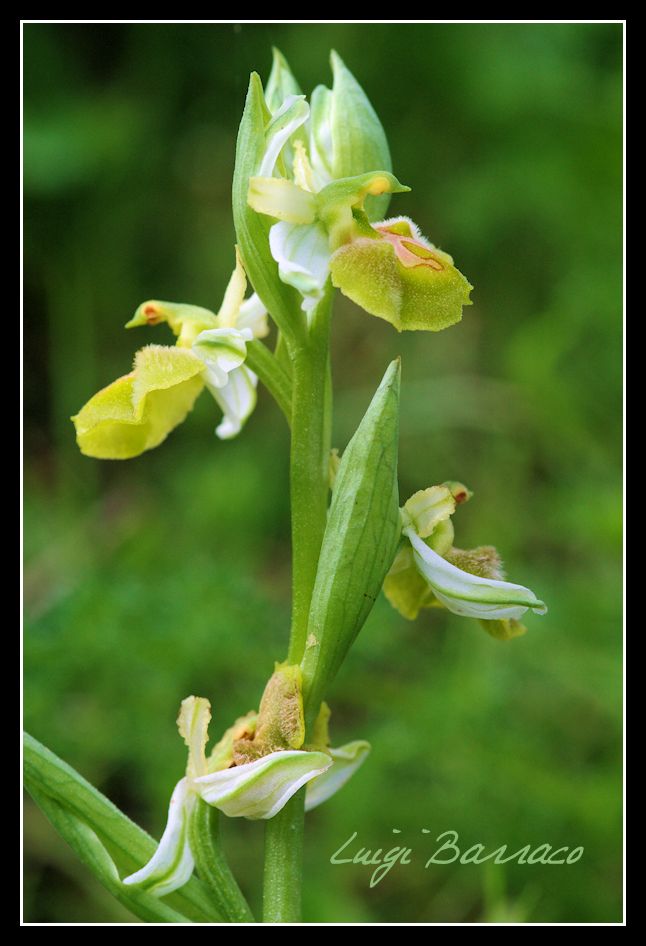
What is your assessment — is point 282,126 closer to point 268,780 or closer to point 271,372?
point 271,372

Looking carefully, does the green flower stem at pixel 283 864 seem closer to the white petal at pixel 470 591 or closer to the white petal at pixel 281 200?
the white petal at pixel 470 591

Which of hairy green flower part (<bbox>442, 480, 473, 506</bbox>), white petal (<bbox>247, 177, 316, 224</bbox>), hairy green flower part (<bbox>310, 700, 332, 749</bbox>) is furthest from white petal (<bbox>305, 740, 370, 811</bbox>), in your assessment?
white petal (<bbox>247, 177, 316, 224</bbox>)

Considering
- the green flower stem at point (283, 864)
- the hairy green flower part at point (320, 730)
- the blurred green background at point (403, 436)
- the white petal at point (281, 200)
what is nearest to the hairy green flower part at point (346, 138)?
the white petal at point (281, 200)

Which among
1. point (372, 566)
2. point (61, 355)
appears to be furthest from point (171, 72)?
point (372, 566)

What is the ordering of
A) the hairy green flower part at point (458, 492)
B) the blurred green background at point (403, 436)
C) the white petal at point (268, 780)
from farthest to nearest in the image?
the blurred green background at point (403, 436)
the hairy green flower part at point (458, 492)
the white petal at point (268, 780)

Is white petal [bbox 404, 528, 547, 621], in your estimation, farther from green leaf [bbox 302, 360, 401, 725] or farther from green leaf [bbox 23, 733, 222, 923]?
green leaf [bbox 23, 733, 222, 923]

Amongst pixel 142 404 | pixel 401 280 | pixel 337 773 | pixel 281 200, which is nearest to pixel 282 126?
pixel 281 200
